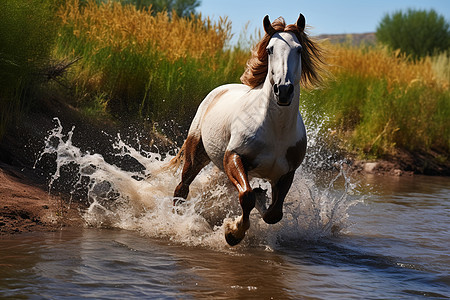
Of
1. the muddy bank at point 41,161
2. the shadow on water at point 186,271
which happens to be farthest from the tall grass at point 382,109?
the shadow on water at point 186,271

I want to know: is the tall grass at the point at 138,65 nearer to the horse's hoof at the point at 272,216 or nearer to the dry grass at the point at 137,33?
the dry grass at the point at 137,33

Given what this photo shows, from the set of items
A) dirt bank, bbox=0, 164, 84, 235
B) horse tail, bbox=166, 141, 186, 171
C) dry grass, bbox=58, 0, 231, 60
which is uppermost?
dry grass, bbox=58, 0, 231, 60

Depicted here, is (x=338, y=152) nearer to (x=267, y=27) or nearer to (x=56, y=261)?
(x=267, y=27)

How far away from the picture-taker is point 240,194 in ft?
15.5

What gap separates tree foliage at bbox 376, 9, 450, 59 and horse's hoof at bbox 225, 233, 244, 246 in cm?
2551

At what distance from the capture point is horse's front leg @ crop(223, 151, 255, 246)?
4.70 metres

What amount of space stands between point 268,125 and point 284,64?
0.62 m

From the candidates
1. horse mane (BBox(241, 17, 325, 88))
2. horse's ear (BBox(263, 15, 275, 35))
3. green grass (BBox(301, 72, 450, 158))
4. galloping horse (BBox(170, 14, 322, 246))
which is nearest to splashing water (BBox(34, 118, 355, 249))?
galloping horse (BBox(170, 14, 322, 246))

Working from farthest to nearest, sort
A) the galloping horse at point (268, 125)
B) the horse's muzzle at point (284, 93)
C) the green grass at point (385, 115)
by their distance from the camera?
the green grass at point (385, 115) < the galloping horse at point (268, 125) < the horse's muzzle at point (284, 93)

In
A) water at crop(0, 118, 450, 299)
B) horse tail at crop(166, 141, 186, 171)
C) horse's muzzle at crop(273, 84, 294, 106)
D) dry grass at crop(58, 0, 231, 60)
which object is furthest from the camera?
dry grass at crop(58, 0, 231, 60)

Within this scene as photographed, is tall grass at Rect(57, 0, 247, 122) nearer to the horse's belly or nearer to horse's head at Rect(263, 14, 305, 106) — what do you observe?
the horse's belly

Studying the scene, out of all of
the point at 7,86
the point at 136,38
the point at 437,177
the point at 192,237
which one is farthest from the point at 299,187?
the point at 437,177

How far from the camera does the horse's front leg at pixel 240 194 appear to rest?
4699mm

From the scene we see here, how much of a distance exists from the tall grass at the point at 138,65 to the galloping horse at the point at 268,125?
4.50 m
